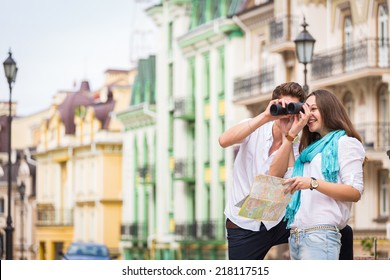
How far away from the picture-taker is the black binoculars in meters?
8.06

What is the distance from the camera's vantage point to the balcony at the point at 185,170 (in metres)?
48.7

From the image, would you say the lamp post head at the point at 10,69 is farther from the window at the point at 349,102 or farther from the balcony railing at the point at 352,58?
the window at the point at 349,102

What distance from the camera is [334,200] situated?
26.1 ft

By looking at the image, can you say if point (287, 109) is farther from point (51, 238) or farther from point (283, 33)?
point (51, 238)

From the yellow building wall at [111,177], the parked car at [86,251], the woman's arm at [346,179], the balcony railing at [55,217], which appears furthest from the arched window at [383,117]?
the balcony railing at [55,217]

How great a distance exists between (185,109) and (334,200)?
136ft

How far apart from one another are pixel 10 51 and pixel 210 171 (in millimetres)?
24935

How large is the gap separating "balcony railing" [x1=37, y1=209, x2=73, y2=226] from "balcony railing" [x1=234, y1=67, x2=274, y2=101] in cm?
2069

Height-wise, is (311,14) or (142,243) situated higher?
(311,14)

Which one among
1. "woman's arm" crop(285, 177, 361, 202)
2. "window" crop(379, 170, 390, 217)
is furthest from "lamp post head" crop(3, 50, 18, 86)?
"woman's arm" crop(285, 177, 361, 202)

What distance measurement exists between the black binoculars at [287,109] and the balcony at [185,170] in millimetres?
40462
